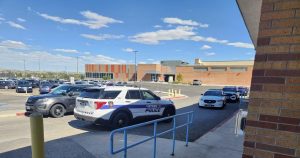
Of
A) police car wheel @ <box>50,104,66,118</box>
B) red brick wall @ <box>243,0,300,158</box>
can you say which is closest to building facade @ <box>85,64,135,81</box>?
police car wheel @ <box>50,104,66,118</box>

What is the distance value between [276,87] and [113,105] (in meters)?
7.81

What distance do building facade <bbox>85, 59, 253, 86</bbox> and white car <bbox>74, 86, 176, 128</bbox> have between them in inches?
2646

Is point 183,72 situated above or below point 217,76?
above

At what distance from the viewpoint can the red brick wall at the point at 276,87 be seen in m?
2.17

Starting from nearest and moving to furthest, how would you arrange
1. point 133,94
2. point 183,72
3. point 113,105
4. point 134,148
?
point 134,148
point 113,105
point 133,94
point 183,72

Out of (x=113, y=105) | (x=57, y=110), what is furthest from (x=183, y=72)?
(x=113, y=105)

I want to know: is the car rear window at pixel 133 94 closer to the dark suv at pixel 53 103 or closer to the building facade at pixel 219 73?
the dark suv at pixel 53 103

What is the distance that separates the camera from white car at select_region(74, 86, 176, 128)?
9.27m

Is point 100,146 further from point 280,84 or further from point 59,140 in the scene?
point 280,84

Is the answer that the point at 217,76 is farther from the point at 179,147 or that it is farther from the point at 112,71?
the point at 179,147

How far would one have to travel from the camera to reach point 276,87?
2.23 meters

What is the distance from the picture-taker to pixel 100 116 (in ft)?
30.1

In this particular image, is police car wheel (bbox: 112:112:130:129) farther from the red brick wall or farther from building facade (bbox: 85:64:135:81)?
building facade (bbox: 85:64:135:81)

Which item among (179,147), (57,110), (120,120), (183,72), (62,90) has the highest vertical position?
(183,72)
